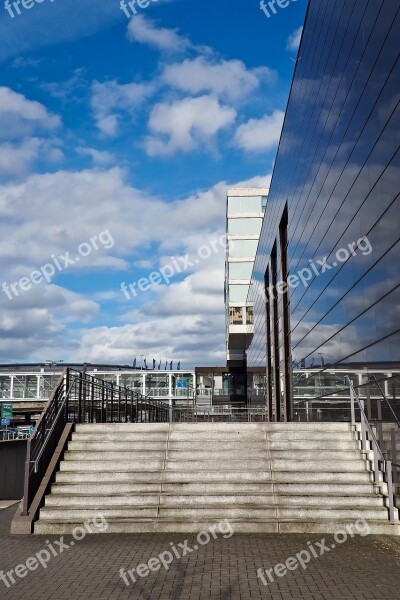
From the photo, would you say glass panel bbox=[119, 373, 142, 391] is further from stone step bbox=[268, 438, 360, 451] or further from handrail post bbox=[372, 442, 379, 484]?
handrail post bbox=[372, 442, 379, 484]

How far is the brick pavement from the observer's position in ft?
20.1

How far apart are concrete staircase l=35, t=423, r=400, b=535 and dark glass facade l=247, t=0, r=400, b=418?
2.27 metres

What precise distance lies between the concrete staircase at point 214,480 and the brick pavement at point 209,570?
47 cm

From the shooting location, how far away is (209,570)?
693 cm

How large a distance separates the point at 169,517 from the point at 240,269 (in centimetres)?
4215

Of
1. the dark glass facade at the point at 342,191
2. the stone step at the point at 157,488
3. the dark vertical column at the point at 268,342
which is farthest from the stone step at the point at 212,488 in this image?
the dark vertical column at the point at 268,342

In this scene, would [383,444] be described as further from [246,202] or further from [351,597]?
[246,202]

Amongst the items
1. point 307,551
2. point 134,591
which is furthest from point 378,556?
point 134,591

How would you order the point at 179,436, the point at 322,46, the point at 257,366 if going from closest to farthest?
the point at 179,436 < the point at 322,46 < the point at 257,366

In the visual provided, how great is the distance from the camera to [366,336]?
12688 millimetres

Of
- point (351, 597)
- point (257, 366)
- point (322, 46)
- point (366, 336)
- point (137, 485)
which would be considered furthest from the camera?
point (257, 366)

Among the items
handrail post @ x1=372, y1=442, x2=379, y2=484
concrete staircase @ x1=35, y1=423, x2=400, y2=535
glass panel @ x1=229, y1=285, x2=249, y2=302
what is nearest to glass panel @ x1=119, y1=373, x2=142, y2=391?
glass panel @ x1=229, y1=285, x2=249, y2=302

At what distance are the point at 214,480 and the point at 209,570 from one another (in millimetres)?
3335

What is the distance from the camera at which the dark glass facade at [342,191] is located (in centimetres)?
1079
